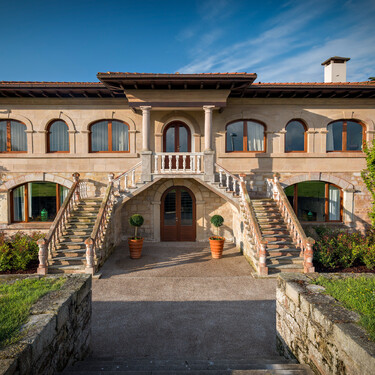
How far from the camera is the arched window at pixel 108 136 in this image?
1127cm

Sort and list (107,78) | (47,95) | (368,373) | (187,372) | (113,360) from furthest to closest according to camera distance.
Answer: (47,95), (107,78), (113,360), (187,372), (368,373)

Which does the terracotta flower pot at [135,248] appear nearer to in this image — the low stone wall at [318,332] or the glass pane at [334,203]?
the low stone wall at [318,332]

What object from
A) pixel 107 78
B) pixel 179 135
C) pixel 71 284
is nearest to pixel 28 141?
pixel 107 78

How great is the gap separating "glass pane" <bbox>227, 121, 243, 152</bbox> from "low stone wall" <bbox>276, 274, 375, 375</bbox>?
7.79 m

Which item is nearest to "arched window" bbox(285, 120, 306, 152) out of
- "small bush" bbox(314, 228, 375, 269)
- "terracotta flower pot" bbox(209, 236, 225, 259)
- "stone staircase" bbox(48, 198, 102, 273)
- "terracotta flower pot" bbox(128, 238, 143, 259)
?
"small bush" bbox(314, 228, 375, 269)

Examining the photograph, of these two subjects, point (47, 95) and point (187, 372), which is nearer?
point (187, 372)

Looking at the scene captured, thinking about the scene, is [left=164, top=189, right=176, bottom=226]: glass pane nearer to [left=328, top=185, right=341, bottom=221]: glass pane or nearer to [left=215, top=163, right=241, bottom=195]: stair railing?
[left=215, top=163, right=241, bottom=195]: stair railing

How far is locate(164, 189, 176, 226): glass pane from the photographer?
1146 centimetres

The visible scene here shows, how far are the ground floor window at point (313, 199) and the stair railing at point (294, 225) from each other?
1357mm

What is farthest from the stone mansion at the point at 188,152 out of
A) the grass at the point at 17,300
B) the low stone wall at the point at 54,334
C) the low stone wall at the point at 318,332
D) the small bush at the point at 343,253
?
the low stone wall at the point at 54,334

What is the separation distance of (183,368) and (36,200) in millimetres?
10749

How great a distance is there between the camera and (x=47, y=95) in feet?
34.9

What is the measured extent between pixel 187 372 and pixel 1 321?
2293 mm

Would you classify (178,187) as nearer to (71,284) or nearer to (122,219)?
(122,219)
